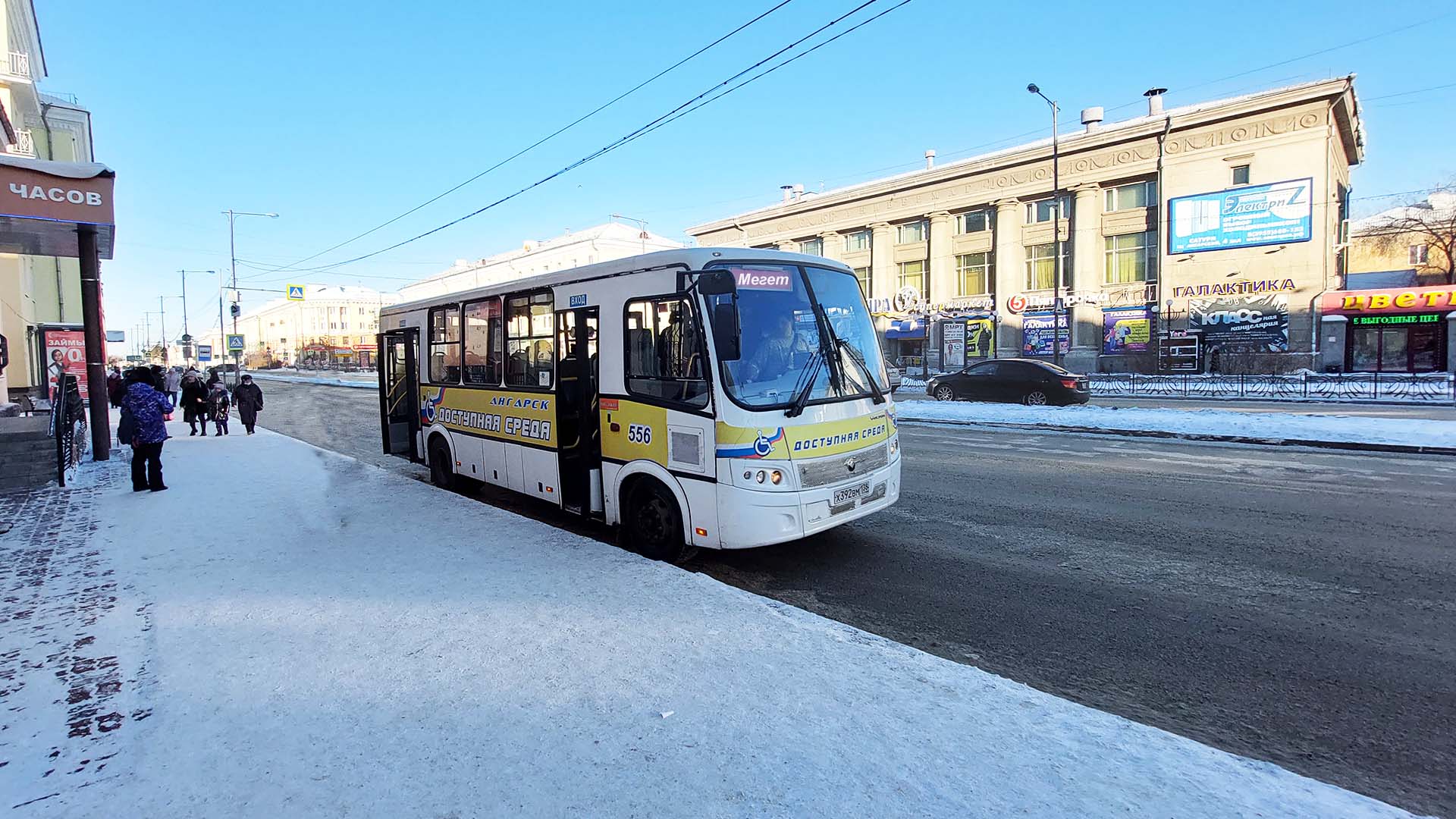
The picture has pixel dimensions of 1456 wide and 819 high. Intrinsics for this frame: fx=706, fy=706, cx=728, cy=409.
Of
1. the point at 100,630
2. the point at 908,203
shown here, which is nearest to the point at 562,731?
the point at 100,630

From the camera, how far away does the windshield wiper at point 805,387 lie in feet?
18.8

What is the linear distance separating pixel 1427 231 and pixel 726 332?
206ft

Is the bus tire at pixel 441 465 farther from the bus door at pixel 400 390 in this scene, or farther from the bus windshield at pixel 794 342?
the bus windshield at pixel 794 342

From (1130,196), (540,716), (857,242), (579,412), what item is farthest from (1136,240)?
(540,716)

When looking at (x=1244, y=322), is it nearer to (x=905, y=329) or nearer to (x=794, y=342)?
(x=905, y=329)

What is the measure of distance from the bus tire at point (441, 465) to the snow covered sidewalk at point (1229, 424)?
1348 centimetres

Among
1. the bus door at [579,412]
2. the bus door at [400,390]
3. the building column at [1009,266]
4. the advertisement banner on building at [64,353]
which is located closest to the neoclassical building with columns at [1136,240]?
the building column at [1009,266]

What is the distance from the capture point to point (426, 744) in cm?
304

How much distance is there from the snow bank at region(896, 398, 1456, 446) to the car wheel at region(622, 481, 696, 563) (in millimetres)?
10854

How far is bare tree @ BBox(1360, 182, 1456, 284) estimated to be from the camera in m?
45.9

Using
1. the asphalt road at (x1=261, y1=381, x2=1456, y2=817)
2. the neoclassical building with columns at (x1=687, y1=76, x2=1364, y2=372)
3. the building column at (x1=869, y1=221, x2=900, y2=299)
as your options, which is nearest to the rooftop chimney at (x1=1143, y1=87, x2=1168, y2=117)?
the neoclassical building with columns at (x1=687, y1=76, x2=1364, y2=372)

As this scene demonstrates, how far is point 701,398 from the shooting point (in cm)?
576

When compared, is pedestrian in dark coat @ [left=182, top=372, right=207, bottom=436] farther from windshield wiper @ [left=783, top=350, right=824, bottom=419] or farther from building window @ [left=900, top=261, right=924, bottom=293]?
building window @ [left=900, top=261, right=924, bottom=293]

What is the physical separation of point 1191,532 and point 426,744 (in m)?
7.13
